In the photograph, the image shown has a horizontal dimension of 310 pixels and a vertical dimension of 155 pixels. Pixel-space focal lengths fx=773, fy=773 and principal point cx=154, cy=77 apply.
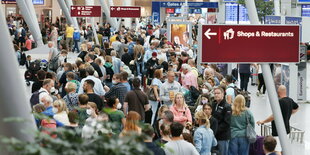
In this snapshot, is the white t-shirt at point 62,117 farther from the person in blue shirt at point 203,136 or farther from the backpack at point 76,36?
the backpack at point 76,36

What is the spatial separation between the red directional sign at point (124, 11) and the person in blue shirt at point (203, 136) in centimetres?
2557

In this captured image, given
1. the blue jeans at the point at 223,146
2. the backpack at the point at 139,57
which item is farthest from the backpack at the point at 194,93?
the backpack at the point at 139,57

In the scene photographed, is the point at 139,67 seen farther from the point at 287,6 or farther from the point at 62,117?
the point at 62,117

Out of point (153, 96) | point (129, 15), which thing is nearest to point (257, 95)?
point (153, 96)

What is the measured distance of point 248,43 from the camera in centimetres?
853

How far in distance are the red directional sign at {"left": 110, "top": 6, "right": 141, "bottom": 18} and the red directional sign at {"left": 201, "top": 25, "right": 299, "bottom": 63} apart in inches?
1067

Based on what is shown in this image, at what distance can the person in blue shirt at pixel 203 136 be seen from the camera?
10.1 m

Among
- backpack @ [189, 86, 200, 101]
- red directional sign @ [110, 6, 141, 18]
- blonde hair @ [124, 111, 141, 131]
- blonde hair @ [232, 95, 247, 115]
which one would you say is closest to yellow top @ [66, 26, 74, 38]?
red directional sign @ [110, 6, 141, 18]

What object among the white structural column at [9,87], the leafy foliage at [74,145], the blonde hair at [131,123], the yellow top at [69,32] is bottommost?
the blonde hair at [131,123]

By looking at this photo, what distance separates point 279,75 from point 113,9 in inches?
602

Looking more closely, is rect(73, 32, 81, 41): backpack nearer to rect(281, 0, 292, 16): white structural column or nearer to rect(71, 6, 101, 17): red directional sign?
rect(71, 6, 101, 17): red directional sign

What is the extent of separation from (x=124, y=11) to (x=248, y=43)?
91.5 ft

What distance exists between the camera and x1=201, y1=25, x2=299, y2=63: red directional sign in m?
8.50

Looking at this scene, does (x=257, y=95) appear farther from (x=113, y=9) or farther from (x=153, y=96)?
(x=113, y=9)
